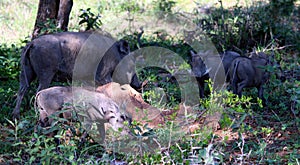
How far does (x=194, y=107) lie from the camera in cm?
673

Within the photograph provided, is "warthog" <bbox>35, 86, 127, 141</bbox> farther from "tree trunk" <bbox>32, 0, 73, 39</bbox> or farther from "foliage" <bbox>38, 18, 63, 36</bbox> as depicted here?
→ "tree trunk" <bbox>32, 0, 73, 39</bbox>

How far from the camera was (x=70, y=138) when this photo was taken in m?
5.40

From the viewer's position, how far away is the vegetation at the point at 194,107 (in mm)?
5008

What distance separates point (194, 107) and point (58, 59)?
193 centimetres

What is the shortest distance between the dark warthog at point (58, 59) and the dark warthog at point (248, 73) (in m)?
1.41

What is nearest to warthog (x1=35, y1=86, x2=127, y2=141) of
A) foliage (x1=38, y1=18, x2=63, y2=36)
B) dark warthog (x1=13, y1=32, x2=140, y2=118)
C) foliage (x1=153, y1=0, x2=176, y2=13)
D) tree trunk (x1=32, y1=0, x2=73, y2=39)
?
dark warthog (x1=13, y1=32, x2=140, y2=118)

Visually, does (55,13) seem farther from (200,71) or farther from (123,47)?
(200,71)

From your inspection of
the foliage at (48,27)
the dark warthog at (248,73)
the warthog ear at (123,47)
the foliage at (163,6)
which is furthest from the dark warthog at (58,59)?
the foliage at (163,6)

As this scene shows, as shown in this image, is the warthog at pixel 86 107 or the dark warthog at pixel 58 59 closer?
the warthog at pixel 86 107

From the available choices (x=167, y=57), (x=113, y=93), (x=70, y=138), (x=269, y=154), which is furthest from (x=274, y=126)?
(x=167, y=57)

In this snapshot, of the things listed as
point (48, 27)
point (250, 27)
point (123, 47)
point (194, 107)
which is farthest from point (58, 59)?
point (250, 27)

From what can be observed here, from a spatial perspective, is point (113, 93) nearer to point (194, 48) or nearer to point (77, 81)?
point (77, 81)

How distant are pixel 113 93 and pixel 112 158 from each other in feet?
4.94

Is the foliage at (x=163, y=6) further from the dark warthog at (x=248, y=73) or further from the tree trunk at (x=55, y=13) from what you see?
the dark warthog at (x=248, y=73)
